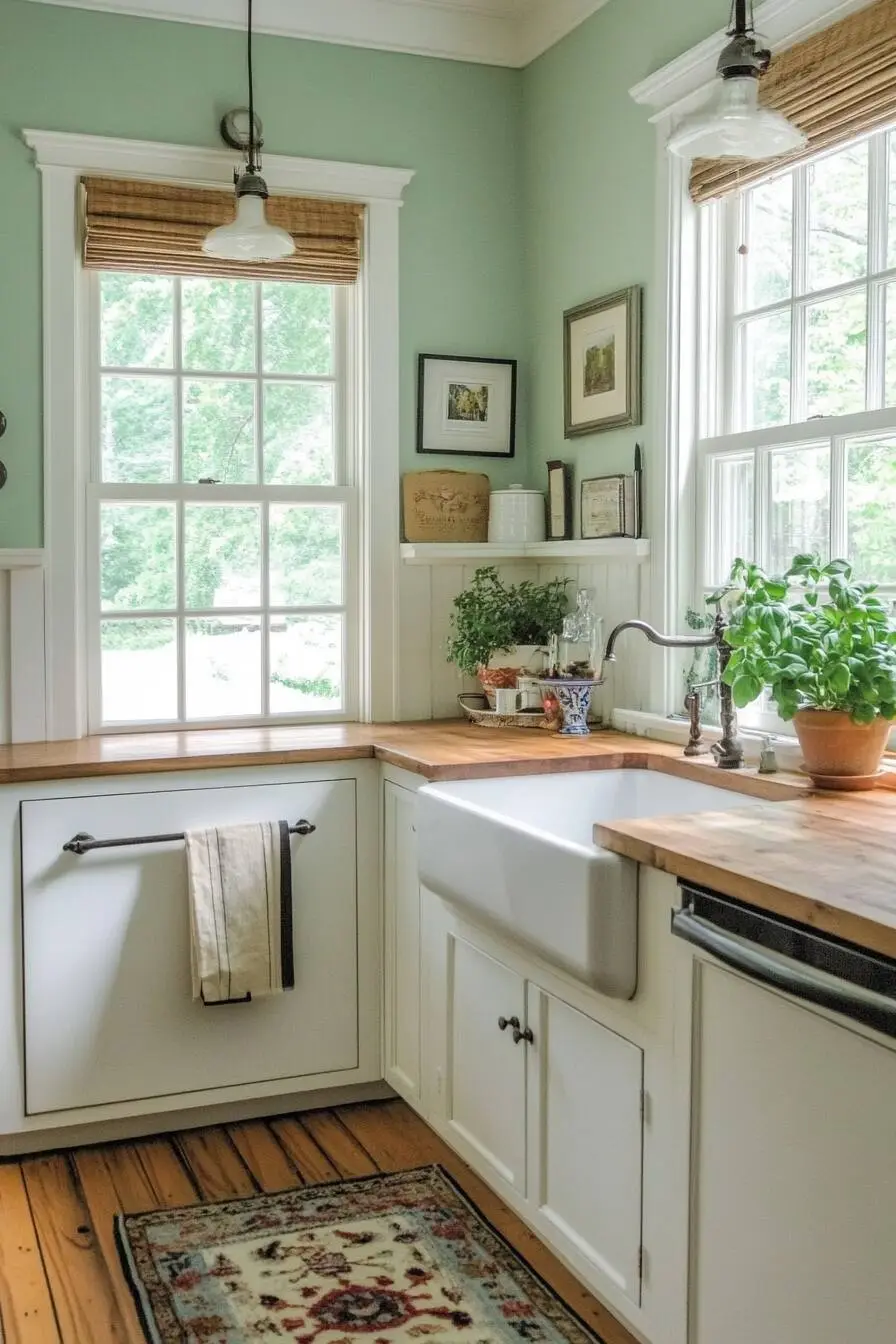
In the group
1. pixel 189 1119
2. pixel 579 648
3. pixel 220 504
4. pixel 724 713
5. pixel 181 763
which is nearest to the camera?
pixel 724 713

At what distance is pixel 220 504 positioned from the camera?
353cm

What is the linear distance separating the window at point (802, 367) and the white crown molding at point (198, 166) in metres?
1.00

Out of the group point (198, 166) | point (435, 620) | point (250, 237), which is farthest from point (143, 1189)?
point (198, 166)

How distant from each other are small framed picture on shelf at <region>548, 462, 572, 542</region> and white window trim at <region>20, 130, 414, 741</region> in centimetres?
43

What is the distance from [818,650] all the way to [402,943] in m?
1.22

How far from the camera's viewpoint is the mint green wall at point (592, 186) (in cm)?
315

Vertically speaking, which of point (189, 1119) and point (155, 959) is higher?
point (155, 959)

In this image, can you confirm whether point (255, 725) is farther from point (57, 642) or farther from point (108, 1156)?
point (108, 1156)

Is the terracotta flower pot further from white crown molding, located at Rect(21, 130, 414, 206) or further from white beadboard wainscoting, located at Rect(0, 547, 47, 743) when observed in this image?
white crown molding, located at Rect(21, 130, 414, 206)

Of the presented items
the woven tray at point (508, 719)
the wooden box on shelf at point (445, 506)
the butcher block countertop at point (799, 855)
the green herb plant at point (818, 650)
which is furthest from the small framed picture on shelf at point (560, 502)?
the butcher block countertop at point (799, 855)

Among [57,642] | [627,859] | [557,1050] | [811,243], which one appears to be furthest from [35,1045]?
[811,243]

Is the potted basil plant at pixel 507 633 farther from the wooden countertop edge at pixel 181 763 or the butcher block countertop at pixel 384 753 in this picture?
the wooden countertop edge at pixel 181 763

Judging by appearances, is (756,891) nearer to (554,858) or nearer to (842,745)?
(554,858)

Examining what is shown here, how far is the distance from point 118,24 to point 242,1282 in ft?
9.56
